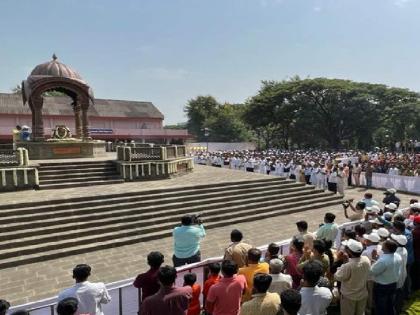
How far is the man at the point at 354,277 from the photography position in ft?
15.4

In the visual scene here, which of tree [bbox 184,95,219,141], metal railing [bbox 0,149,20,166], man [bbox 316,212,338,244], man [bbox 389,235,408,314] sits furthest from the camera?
tree [bbox 184,95,219,141]

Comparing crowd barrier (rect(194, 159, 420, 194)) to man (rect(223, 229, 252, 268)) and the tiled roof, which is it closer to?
man (rect(223, 229, 252, 268))

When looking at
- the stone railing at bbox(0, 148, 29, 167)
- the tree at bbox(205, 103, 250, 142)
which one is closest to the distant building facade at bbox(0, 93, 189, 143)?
the tree at bbox(205, 103, 250, 142)

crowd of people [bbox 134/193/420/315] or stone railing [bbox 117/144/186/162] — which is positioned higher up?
stone railing [bbox 117/144/186/162]

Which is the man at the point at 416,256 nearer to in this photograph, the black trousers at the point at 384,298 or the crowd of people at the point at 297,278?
the crowd of people at the point at 297,278

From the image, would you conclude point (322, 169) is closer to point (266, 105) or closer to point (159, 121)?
point (266, 105)

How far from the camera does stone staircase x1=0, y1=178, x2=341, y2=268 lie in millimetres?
9227

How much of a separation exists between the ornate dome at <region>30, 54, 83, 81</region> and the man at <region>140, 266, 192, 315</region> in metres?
17.6

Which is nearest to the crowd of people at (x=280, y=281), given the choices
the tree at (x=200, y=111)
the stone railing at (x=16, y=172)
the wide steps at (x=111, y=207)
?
the wide steps at (x=111, y=207)

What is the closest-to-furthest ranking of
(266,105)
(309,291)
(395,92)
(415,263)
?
(309,291) < (415,263) < (395,92) < (266,105)

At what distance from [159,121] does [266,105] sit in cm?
1526

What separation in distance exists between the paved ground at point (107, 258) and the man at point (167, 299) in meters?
4.20

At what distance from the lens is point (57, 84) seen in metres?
18.9

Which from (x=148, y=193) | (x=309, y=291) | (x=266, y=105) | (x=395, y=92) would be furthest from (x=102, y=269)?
(x=395, y=92)
